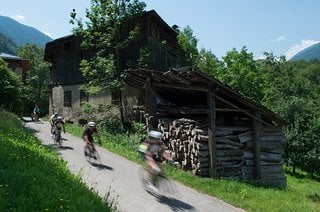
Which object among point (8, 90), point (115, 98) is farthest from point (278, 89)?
point (8, 90)

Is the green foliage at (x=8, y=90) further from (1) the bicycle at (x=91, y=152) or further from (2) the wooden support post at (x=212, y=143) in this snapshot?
(2) the wooden support post at (x=212, y=143)

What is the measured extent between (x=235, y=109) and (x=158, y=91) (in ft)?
20.3

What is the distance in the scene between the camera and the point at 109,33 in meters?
27.1

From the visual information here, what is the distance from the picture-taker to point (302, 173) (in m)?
33.4

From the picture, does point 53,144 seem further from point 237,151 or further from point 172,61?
point 172,61

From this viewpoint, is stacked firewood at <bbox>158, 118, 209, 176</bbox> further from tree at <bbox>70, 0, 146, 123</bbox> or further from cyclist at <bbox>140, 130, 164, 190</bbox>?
tree at <bbox>70, 0, 146, 123</bbox>

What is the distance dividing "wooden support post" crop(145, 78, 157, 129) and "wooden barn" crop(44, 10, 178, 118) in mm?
7613

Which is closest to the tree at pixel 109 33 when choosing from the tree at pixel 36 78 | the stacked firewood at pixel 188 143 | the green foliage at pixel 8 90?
the green foliage at pixel 8 90

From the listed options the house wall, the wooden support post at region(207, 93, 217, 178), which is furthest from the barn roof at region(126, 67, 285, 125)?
the house wall

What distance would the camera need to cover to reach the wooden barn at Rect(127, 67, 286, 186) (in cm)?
1564

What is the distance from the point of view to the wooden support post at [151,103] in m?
19.1

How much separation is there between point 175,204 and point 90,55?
23.2m

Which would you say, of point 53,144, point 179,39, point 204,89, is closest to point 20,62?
point 179,39

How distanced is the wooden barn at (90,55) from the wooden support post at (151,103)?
25.0 ft
